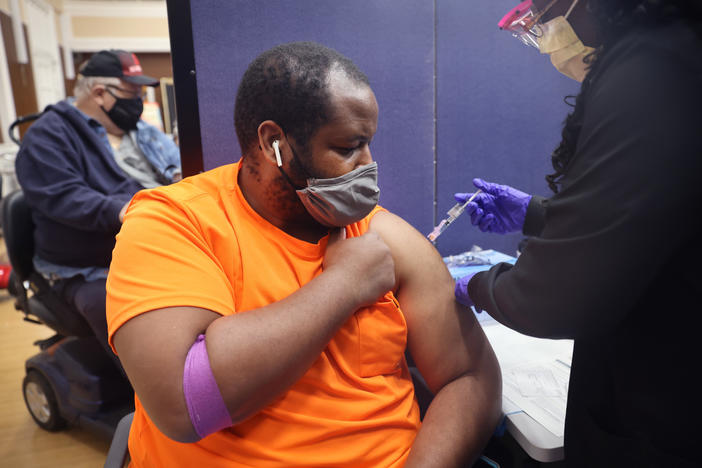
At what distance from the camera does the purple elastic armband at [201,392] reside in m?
0.75

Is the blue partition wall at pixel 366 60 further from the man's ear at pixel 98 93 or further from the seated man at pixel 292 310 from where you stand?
the man's ear at pixel 98 93

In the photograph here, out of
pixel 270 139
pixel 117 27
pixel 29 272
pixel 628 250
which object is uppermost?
pixel 117 27

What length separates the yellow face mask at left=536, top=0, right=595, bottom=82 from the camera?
36.5 inches

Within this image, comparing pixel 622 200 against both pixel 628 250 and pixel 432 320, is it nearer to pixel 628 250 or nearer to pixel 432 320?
pixel 628 250

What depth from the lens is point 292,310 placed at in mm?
825

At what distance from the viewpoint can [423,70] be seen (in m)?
1.55

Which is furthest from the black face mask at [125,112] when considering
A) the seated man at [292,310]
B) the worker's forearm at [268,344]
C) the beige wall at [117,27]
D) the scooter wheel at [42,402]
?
the beige wall at [117,27]

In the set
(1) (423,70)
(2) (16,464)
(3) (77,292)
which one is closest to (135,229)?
(1) (423,70)

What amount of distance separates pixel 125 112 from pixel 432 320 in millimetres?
2138

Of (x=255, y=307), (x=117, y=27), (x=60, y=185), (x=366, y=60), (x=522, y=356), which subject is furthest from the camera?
(x=117, y=27)

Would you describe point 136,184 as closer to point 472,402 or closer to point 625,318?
point 472,402

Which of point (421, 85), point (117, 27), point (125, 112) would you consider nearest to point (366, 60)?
point (421, 85)

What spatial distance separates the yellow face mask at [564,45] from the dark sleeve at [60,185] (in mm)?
1811

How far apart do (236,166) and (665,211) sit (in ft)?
2.80
